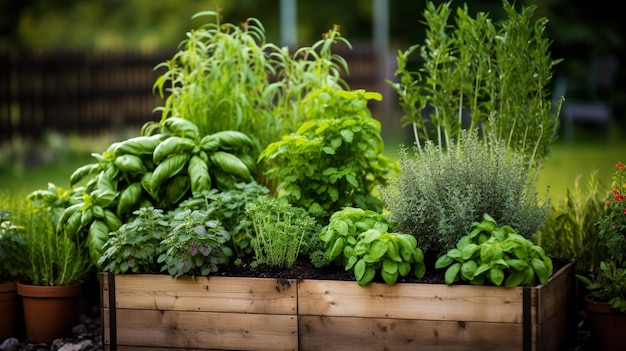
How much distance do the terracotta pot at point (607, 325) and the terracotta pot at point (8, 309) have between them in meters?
2.92

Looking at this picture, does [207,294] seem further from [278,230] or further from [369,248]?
[369,248]

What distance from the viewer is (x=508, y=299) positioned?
10.5 feet

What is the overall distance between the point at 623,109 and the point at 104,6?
1647 centimetres

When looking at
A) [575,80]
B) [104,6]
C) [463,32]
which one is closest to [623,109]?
[575,80]

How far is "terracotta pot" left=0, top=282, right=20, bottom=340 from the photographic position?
412 cm

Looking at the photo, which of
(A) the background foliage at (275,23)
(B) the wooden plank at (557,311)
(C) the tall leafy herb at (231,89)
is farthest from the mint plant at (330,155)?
(A) the background foliage at (275,23)

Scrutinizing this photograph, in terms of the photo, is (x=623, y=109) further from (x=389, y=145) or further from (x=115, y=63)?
(x=115, y=63)

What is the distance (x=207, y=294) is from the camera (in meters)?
3.59

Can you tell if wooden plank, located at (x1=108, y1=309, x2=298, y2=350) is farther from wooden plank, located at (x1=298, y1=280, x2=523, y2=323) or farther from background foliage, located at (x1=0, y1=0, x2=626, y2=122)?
background foliage, located at (x1=0, y1=0, x2=626, y2=122)

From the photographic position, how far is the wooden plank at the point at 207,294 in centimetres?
350

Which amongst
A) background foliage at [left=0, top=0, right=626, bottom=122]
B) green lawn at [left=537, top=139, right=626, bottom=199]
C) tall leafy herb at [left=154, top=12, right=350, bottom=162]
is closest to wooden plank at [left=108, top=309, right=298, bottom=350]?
tall leafy herb at [left=154, top=12, right=350, bottom=162]

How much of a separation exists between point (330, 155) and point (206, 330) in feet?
3.71

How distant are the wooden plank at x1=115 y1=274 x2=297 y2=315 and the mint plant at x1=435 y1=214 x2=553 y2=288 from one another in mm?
732

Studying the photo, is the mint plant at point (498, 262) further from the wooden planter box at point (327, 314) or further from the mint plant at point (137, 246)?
the mint plant at point (137, 246)
